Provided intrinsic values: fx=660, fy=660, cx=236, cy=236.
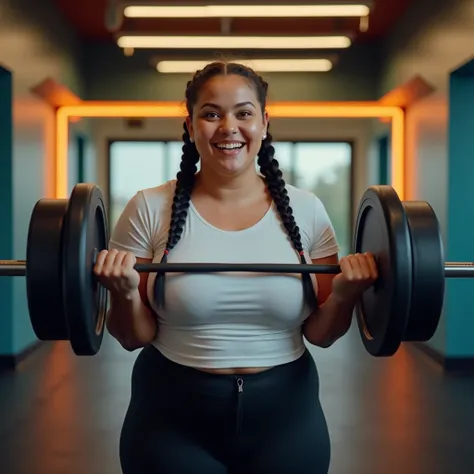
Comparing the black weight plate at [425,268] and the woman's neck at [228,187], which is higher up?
the woman's neck at [228,187]

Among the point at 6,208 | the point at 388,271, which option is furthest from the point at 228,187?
the point at 6,208

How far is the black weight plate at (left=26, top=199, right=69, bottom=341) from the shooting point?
1.03m

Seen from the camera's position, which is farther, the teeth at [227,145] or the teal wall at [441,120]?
the teal wall at [441,120]

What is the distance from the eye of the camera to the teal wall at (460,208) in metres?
3.55

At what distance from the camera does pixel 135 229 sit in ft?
3.32

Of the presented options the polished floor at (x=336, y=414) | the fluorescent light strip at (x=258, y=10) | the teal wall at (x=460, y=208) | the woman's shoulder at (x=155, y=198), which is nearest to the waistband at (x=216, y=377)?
the woman's shoulder at (x=155, y=198)

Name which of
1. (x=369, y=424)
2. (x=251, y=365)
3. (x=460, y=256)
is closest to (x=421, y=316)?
(x=251, y=365)

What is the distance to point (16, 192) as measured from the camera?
3.65 meters

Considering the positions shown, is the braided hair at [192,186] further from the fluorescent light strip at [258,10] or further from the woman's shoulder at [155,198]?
the fluorescent light strip at [258,10]

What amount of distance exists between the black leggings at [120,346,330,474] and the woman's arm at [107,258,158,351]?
0.06m

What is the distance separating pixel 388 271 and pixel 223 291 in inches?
10.6

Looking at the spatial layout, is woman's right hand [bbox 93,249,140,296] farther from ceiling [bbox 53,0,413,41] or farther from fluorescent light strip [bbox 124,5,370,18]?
ceiling [bbox 53,0,413,41]

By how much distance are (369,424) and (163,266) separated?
1.82 m

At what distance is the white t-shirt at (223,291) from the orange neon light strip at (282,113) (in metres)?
3.56
